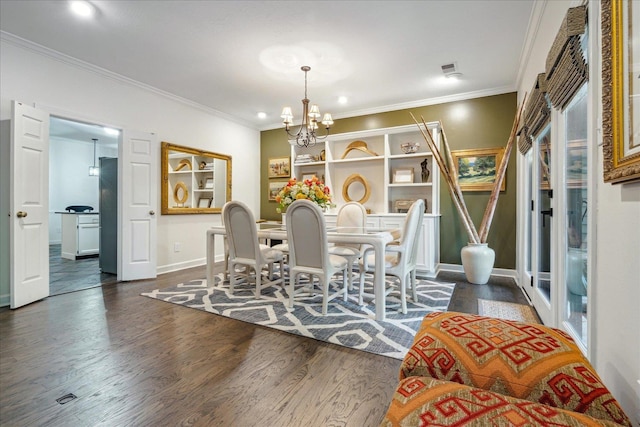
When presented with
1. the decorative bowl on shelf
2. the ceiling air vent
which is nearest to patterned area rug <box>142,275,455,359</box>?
the decorative bowl on shelf

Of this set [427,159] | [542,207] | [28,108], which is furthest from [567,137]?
[28,108]

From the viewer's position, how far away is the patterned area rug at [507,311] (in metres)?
2.73

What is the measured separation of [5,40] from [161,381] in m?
3.76

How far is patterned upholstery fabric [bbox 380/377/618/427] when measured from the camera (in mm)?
710

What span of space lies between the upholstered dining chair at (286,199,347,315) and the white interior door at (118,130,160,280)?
2.59 meters

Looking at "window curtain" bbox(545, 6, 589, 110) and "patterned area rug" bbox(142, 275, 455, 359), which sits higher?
"window curtain" bbox(545, 6, 589, 110)

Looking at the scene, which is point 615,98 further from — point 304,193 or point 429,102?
point 429,102

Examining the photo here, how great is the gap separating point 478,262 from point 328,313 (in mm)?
2235

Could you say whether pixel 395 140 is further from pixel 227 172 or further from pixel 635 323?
pixel 635 323

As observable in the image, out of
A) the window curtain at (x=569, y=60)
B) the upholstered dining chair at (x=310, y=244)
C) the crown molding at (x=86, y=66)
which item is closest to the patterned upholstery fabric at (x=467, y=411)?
the window curtain at (x=569, y=60)

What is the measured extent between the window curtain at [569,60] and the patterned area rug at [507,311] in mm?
1822

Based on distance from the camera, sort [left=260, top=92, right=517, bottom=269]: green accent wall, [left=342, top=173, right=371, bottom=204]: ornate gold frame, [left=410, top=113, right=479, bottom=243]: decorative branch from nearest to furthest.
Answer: [left=410, top=113, right=479, bottom=243]: decorative branch
[left=260, top=92, right=517, bottom=269]: green accent wall
[left=342, top=173, right=371, bottom=204]: ornate gold frame

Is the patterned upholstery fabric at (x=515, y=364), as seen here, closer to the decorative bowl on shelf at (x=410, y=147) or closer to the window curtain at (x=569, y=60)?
the window curtain at (x=569, y=60)

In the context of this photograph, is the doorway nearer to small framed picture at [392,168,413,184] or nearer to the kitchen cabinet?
the kitchen cabinet
